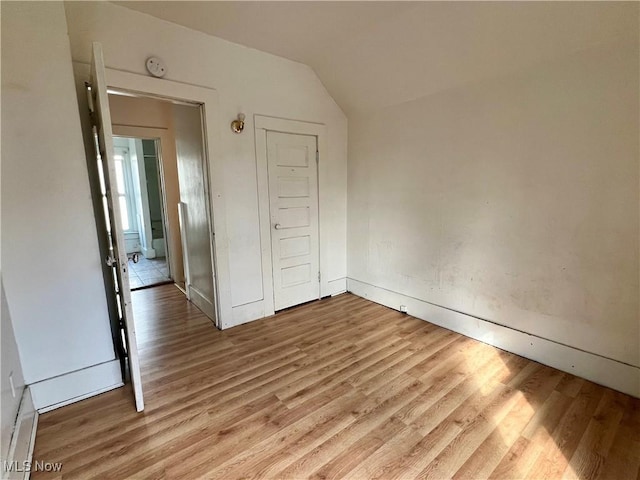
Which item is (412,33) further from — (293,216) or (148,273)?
(148,273)

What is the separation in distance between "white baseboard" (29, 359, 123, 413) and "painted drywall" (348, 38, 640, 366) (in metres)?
2.66

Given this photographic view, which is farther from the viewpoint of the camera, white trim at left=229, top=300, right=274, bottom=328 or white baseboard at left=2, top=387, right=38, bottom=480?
white trim at left=229, top=300, right=274, bottom=328

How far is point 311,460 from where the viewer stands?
5.03 ft

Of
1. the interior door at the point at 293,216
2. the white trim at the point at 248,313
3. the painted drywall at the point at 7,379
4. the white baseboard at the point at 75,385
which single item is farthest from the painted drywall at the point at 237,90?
the painted drywall at the point at 7,379

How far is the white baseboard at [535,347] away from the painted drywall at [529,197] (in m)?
0.06

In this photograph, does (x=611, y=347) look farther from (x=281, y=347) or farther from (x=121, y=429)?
(x=121, y=429)

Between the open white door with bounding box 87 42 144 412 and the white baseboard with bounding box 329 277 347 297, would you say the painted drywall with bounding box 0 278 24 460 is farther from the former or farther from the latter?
the white baseboard with bounding box 329 277 347 297

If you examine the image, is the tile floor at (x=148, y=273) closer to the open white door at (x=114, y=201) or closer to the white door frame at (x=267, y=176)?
the white door frame at (x=267, y=176)

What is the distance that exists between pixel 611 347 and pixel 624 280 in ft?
1.54

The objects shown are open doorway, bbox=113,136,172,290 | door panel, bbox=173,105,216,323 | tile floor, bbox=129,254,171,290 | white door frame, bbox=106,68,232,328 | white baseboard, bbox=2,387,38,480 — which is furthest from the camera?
open doorway, bbox=113,136,172,290

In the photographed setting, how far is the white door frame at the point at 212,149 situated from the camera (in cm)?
227

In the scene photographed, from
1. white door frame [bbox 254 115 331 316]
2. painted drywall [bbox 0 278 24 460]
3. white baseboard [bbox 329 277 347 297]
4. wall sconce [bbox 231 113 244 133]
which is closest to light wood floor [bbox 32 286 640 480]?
painted drywall [bbox 0 278 24 460]

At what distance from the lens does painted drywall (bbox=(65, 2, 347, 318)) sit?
2162 mm

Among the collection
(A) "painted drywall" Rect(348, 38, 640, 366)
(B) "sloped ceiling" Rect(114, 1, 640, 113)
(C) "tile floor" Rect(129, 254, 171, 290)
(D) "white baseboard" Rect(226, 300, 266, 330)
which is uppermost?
(B) "sloped ceiling" Rect(114, 1, 640, 113)
